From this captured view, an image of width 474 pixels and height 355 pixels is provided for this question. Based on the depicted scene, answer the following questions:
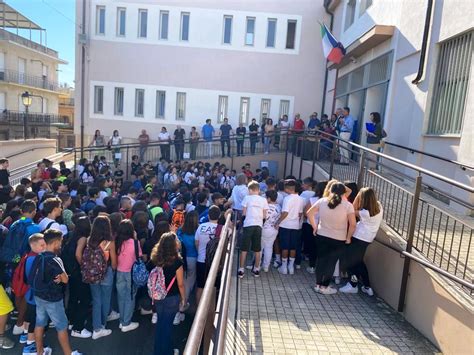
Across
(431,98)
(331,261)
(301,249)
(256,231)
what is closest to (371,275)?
(331,261)

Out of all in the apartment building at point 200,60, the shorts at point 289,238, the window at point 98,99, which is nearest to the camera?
the shorts at point 289,238

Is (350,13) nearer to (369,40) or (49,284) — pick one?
(369,40)

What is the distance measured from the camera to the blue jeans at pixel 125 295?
4898 millimetres

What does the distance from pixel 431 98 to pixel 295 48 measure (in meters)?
12.0

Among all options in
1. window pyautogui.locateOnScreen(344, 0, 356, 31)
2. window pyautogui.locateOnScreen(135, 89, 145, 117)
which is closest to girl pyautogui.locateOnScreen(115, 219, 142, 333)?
window pyautogui.locateOnScreen(344, 0, 356, 31)

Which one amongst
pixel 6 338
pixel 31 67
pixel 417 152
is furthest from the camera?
pixel 31 67

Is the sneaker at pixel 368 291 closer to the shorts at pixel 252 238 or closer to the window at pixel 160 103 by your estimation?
the shorts at pixel 252 238

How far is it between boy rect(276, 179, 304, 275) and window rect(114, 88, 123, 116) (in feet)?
52.0

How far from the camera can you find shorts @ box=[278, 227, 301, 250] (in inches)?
235

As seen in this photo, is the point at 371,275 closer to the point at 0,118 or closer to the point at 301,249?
the point at 301,249

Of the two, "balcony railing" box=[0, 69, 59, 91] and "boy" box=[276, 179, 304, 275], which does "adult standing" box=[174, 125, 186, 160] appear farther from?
"balcony railing" box=[0, 69, 59, 91]

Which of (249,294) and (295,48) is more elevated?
(295,48)

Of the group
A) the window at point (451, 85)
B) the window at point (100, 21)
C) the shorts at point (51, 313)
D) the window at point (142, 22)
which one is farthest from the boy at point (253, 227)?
the window at point (100, 21)

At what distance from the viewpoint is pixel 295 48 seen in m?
18.7
